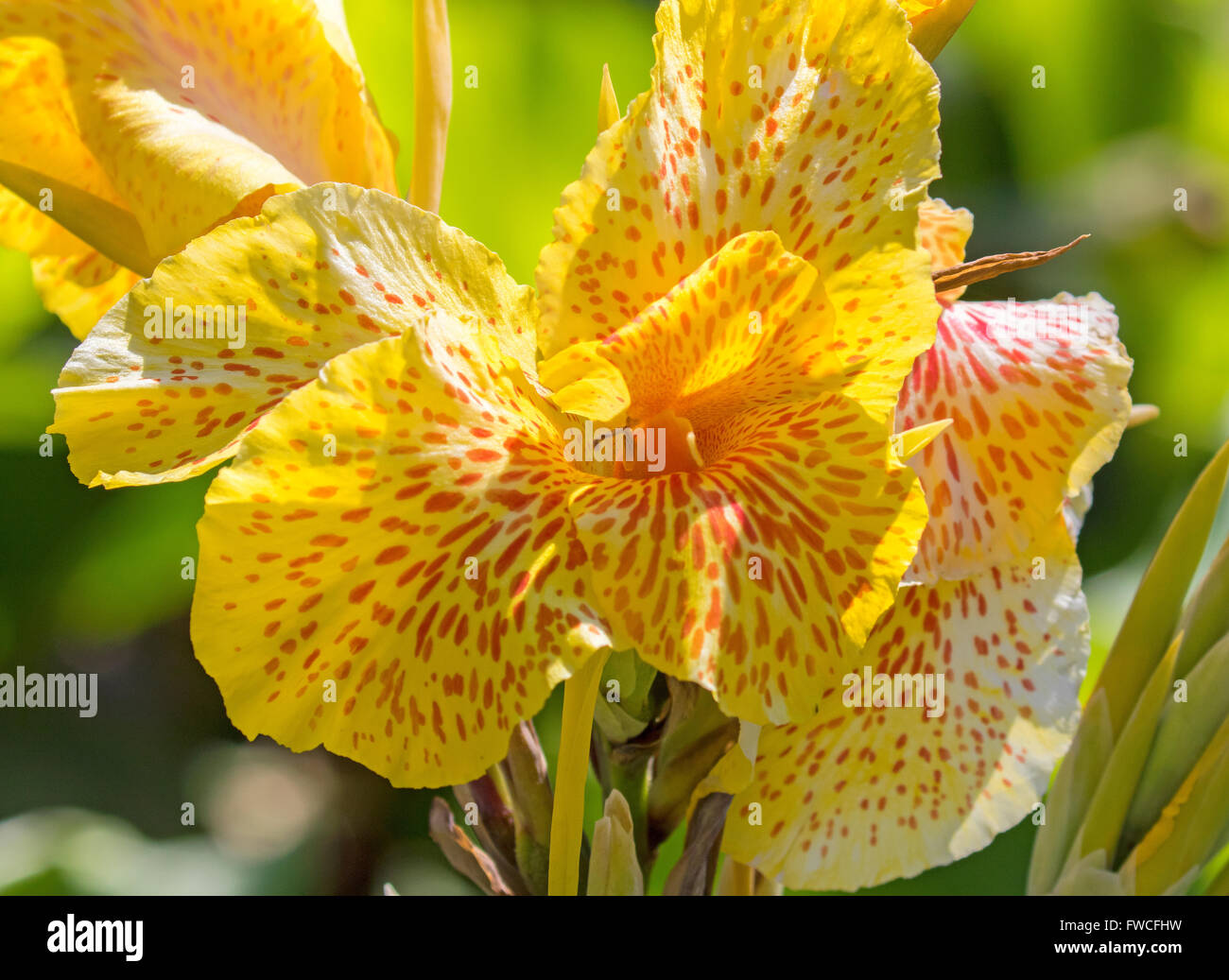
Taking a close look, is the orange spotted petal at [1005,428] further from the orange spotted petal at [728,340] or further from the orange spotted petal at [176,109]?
the orange spotted petal at [176,109]

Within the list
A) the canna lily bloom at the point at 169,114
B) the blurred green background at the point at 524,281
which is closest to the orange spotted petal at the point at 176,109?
the canna lily bloom at the point at 169,114

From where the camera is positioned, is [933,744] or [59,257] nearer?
[933,744]

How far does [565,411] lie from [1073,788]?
0.39m

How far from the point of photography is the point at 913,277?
1.18 ft

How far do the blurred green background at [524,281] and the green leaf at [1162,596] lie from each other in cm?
25

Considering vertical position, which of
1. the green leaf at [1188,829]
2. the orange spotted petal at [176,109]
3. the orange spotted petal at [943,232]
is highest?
the orange spotted petal at [176,109]

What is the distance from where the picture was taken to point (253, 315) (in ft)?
1.19

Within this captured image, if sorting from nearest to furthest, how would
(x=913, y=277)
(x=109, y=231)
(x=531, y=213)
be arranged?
1. (x=913, y=277)
2. (x=109, y=231)
3. (x=531, y=213)

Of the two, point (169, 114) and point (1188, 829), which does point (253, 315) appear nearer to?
point (169, 114)

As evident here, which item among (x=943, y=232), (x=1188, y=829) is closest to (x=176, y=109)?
(x=943, y=232)

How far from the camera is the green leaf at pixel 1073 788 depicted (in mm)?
555
